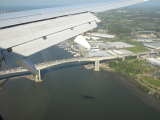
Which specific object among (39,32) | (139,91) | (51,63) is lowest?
(139,91)

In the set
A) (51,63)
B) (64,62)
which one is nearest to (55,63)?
(51,63)

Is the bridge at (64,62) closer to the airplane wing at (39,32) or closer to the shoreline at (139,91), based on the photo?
the shoreline at (139,91)

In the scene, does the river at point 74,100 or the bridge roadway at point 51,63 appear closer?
the river at point 74,100

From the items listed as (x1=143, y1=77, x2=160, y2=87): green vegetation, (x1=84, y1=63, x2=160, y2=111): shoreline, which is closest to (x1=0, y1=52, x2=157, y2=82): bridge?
(x1=84, y1=63, x2=160, y2=111): shoreline

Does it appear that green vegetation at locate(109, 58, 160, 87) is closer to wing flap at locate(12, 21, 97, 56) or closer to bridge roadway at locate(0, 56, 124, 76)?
bridge roadway at locate(0, 56, 124, 76)

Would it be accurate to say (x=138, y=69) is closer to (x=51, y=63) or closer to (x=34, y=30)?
(x=51, y=63)

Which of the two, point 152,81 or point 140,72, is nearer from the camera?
point 152,81

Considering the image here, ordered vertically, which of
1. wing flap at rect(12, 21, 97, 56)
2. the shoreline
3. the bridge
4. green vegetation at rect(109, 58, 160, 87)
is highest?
wing flap at rect(12, 21, 97, 56)

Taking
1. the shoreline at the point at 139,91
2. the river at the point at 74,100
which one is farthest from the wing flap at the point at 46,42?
the shoreline at the point at 139,91
